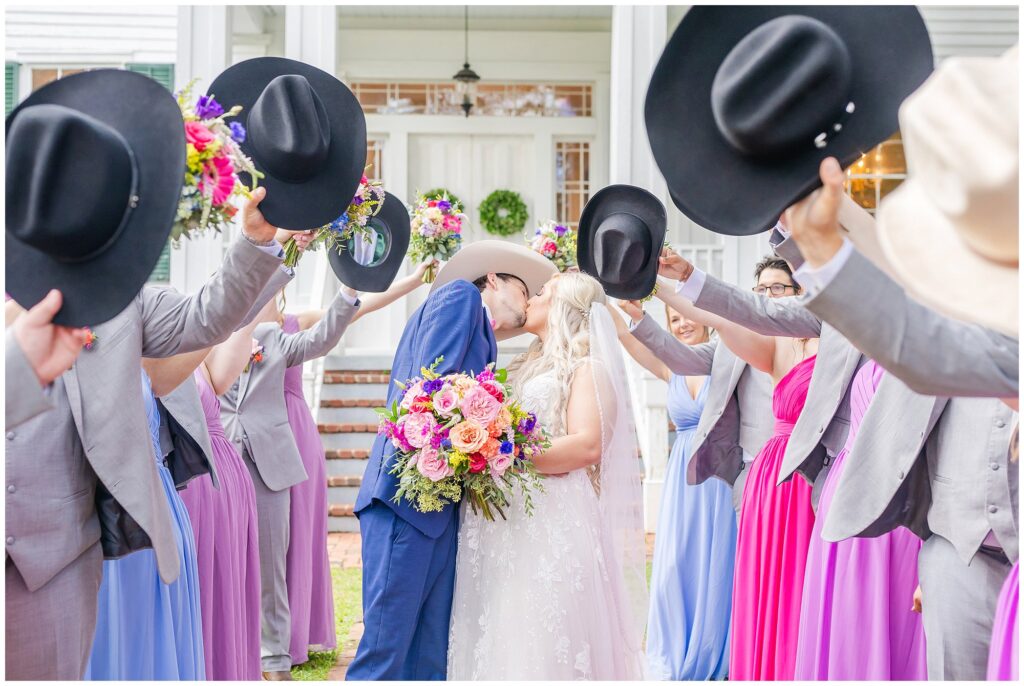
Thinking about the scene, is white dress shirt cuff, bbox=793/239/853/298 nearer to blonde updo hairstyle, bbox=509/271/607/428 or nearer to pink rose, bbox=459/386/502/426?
pink rose, bbox=459/386/502/426

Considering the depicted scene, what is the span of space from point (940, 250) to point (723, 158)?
1.84 ft

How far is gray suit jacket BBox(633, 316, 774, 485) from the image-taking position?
15.4 ft

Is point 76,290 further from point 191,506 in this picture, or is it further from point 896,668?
point 896,668

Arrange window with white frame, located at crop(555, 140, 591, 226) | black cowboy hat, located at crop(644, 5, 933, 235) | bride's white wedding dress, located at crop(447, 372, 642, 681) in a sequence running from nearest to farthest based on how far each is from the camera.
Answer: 1. black cowboy hat, located at crop(644, 5, 933, 235)
2. bride's white wedding dress, located at crop(447, 372, 642, 681)
3. window with white frame, located at crop(555, 140, 591, 226)

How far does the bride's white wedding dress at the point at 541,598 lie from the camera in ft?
10.9

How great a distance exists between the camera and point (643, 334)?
4.67 meters

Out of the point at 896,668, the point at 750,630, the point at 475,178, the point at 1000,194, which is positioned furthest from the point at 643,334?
the point at 475,178

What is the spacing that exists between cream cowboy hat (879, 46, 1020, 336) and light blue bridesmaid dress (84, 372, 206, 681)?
259cm

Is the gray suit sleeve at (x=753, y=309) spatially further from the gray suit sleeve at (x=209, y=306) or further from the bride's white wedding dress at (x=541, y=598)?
the gray suit sleeve at (x=209, y=306)

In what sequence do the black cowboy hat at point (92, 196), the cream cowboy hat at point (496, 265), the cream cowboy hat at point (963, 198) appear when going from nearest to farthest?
1. the cream cowboy hat at point (963, 198)
2. the black cowboy hat at point (92, 196)
3. the cream cowboy hat at point (496, 265)

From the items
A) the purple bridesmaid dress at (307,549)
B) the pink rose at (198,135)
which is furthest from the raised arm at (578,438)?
the purple bridesmaid dress at (307,549)

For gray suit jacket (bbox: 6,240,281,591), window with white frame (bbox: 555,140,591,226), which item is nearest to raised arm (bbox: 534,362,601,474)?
gray suit jacket (bbox: 6,240,281,591)

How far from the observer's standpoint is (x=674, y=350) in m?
4.86

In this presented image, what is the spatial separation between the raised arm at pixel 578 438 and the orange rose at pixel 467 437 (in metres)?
0.41
